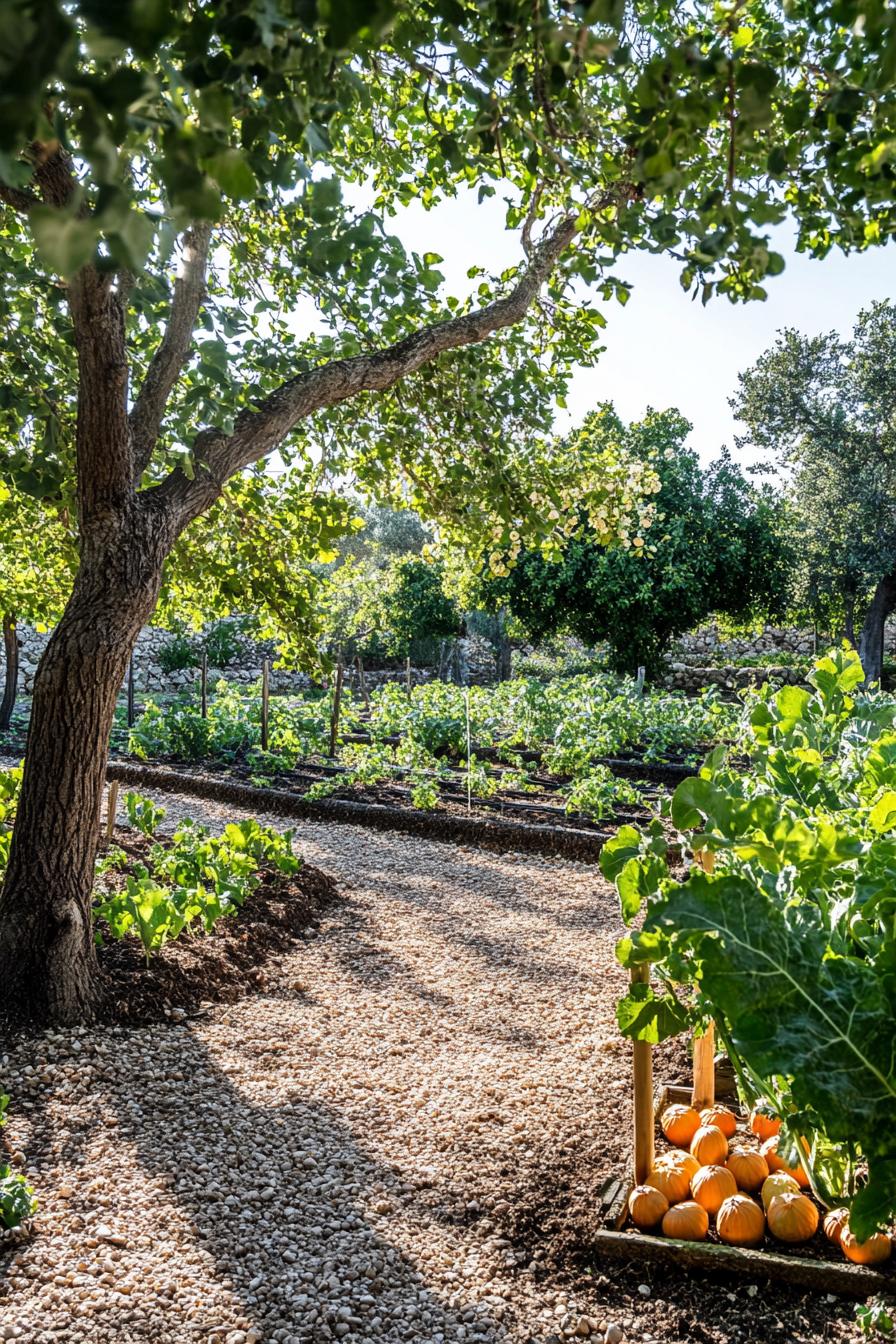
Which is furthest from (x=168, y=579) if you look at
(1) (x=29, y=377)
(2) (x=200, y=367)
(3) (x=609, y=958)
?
(3) (x=609, y=958)

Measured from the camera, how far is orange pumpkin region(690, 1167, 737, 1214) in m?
2.39

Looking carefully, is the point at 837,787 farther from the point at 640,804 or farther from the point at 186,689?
the point at 186,689

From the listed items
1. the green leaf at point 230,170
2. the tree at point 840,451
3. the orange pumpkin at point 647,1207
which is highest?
the tree at point 840,451

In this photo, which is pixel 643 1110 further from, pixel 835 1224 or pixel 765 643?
pixel 765 643

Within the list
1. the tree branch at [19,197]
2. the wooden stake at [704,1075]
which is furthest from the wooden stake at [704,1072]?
the tree branch at [19,197]

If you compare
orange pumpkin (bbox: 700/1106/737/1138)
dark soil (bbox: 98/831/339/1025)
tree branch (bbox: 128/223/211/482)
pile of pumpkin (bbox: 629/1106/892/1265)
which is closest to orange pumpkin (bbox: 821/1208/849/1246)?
pile of pumpkin (bbox: 629/1106/892/1265)

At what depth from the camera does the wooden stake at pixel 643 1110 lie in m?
2.44

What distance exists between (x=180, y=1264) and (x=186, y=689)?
19.4 meters

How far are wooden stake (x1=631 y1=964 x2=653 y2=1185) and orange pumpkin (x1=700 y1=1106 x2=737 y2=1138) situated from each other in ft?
0.93

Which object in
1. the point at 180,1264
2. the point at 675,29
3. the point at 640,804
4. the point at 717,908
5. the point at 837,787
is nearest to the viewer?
the point at 717,908

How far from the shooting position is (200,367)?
298cm

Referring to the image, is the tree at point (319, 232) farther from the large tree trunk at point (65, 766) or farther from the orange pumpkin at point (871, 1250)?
the orange pumpkin at point (871, 1250)

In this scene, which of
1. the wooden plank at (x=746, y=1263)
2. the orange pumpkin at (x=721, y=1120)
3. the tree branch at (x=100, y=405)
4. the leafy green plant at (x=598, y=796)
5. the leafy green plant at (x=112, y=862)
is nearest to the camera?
the wooden plank at (x=746, y=1263)

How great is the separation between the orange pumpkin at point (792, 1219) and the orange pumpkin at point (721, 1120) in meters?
0.38
